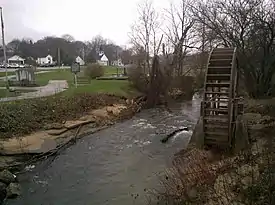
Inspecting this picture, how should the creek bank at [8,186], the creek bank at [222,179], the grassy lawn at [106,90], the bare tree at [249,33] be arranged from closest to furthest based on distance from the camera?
1. the creek bank at [222,179]
2. the creek bank at [8,186]
3. the bare tree at [249,33]
4. the grassy lawn at [106,90]

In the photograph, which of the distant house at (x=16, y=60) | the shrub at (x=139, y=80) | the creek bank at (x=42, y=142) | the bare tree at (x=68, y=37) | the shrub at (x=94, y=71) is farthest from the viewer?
the bare tree at (x=68, y=37)

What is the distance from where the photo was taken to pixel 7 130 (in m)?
16.1

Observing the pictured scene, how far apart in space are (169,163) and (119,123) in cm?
907

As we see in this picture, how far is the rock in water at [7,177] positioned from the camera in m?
11.3

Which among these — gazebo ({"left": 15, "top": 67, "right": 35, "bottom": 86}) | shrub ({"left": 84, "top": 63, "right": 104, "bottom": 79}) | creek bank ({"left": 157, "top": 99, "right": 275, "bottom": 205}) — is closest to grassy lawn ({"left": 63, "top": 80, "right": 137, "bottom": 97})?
gazebo ({"left": 15, "top": 67, "right": 35, "bottom": 86})

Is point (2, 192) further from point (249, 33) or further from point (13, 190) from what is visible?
point (249, 33)

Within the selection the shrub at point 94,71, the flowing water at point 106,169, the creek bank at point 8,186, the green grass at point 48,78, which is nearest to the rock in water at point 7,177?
the creek bank at point 8,186

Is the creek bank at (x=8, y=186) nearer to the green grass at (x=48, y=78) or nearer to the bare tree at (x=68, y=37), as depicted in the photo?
the green grass at (x=48, y=78)

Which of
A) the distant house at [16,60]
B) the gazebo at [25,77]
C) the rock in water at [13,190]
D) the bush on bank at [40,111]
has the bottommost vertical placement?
the rock in water at [13,190]

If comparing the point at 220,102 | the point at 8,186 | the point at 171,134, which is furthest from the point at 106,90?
the point at 8,186

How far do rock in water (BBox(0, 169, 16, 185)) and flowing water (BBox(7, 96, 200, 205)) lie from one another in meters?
0.36

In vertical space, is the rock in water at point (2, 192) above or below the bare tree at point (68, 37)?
below

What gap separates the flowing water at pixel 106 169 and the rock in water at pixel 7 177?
0.36 metres

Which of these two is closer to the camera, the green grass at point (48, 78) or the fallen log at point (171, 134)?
the fallen log at point (171, 134)
